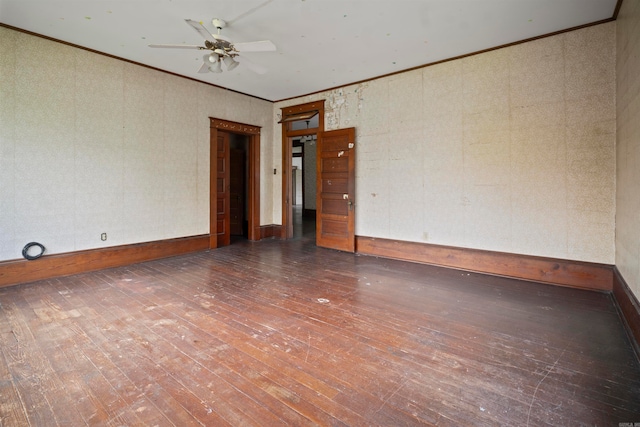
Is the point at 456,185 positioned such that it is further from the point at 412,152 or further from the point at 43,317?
the point at 43,317

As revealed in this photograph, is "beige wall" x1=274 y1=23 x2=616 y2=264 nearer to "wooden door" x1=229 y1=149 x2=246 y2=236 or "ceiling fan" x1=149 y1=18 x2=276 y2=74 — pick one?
"ceiling fan" x1=149 y1=18 x2=276 y2=74

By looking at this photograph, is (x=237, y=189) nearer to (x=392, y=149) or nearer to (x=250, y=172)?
(x=250, y=172)

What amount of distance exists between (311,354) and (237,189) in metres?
5.92

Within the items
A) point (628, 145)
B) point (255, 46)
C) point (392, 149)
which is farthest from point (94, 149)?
point (628, 145)

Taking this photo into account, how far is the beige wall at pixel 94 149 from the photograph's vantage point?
159 inches

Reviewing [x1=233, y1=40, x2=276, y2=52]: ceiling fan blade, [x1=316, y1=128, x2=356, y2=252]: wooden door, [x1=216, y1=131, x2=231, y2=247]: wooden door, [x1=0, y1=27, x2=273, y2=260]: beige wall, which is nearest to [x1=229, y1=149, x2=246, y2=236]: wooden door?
[x1=216, y1=131, x2=231, y2=247]: wooden door

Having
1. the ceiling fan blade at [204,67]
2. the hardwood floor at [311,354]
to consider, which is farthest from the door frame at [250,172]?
the hardwood floor at [311,354]

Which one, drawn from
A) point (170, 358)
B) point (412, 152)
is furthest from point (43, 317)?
point (412, 152)

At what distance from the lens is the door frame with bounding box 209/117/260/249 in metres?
6.25

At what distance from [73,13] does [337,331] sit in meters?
4.58

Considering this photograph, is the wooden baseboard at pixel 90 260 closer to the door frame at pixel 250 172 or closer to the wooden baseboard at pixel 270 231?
the door frame at pixel 250 172

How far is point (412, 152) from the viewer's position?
536cm

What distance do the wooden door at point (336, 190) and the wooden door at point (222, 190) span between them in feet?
6.41

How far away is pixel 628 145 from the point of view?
121 inches
